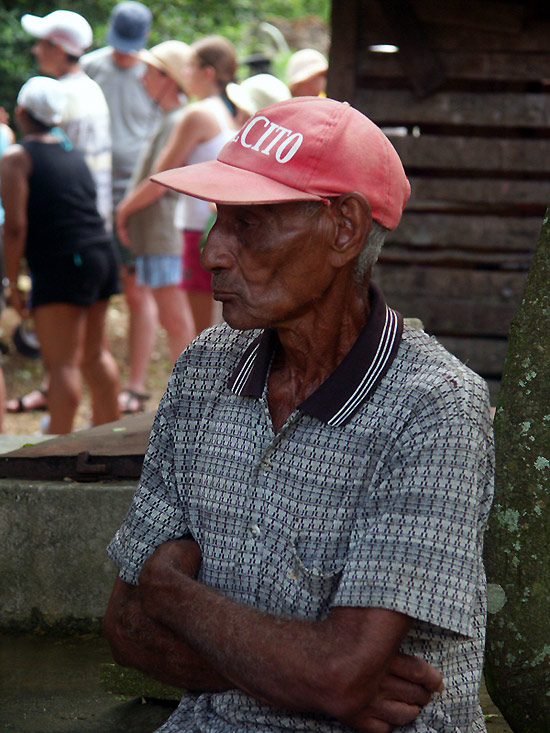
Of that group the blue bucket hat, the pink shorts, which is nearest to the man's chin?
the pink shorts

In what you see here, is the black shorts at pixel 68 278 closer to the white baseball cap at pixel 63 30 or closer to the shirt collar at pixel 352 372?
the white baseball cap at pixel 63 30

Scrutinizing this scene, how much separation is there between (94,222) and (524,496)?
4183mm

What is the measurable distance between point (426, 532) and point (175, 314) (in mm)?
5415

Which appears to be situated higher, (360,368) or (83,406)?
(360,368)

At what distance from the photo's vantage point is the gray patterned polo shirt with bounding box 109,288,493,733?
1743mm

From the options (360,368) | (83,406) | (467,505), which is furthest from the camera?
(83,406)

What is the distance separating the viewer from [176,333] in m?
7.09

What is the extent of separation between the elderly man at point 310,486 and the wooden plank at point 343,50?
415 centimetres

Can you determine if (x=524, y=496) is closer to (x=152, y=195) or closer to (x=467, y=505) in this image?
(x=467, y=505)

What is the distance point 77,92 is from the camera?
21.6 feet

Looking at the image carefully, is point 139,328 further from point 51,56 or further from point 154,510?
point 154,510

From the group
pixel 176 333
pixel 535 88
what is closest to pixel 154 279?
pixel 176 333

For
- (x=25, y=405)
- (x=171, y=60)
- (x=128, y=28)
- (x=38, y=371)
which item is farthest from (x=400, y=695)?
(x=38, y=371)

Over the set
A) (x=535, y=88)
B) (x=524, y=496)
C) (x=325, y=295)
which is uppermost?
(x=535, y=88)
